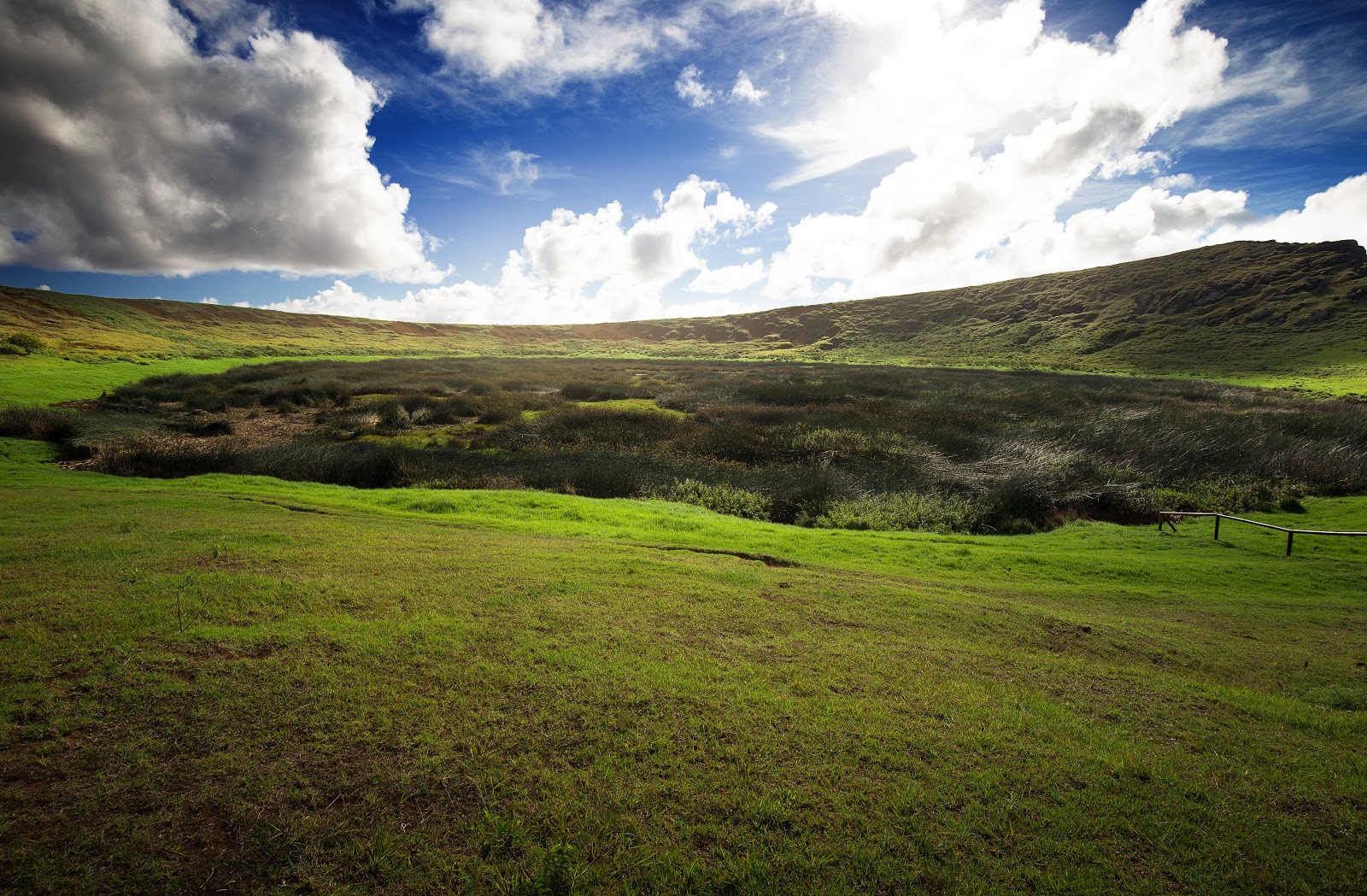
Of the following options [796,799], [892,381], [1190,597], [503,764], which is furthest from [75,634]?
[892,381]

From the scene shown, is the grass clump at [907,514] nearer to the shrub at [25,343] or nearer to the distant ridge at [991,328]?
the distant ridge at [991,328]

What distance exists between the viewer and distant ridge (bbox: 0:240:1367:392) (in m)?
64.6

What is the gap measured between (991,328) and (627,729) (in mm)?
115177

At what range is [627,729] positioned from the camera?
4.61 m

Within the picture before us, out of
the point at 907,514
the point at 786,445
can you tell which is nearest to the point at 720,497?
the point at 907,514

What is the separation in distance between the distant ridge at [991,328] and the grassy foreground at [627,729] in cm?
5264

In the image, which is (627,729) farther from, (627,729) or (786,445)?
(786,445)

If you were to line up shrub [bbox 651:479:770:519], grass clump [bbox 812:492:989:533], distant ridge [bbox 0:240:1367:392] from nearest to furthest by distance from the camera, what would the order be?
grass clump [bbox 812:492:989:533] → shrub [bbox 651:479:770:519] → distant ridge [bbox 0:240:1367:392]

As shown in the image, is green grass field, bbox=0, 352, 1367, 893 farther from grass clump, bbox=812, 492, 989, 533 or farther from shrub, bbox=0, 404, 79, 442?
shrub, bbox=0, 404, 79, 442

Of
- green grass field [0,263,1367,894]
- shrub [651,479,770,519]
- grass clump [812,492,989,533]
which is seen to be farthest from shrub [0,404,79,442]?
grass clump [812,492,989,533]

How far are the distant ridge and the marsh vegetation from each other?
28188 mm

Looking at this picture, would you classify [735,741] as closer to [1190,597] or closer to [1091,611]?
[1091,611]

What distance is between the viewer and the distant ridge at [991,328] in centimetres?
6456

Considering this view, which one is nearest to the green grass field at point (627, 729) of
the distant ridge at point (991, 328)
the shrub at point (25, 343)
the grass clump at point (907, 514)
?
the grass clump at point (907, 514)
